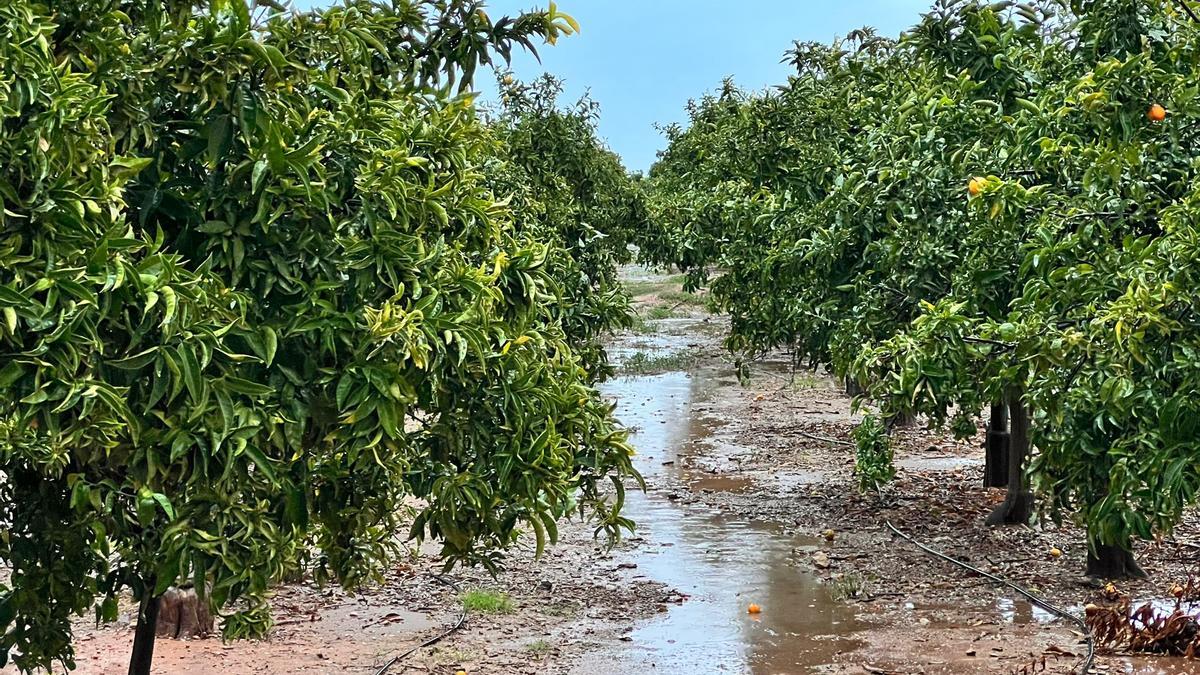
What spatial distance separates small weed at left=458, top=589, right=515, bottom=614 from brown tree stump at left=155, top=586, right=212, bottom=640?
1.86m

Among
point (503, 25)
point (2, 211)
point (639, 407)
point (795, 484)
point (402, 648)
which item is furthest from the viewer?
→ point (639, 407)

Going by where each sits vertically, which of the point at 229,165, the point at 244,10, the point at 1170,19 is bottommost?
the point at 229,165

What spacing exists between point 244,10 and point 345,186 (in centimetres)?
67

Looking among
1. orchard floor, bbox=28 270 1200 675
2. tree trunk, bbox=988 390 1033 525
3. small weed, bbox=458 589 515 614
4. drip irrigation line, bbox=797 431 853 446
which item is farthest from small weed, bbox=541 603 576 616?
drip irrigation line, bbox=797 431 853 446

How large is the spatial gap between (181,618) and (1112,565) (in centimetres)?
682

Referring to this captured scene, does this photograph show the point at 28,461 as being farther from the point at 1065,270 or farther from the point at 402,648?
the point at 402,648

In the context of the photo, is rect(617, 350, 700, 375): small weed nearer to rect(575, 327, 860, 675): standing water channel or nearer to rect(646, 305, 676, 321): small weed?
rect(646, 305, 676, 321): small weed

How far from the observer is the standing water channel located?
8406 millimetres

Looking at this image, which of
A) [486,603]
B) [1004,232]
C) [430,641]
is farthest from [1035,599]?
[430,641]

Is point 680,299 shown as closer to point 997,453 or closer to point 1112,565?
point 997,453

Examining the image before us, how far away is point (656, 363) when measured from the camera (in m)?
26.2

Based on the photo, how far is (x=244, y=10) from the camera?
4.04 metres

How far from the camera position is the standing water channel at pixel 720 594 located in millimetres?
8406

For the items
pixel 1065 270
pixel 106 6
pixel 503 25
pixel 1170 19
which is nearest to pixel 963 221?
pixel 1170 19
